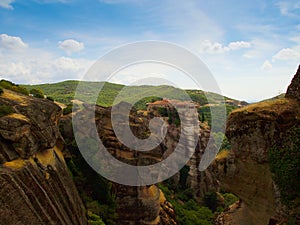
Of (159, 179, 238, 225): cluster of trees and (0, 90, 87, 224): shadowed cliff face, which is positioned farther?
(159, 179, 238, 225): cluster of trees

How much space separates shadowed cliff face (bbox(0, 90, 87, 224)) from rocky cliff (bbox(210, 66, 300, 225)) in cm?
968

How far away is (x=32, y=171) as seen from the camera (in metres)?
15.3

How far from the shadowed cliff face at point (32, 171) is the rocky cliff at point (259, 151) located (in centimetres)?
968

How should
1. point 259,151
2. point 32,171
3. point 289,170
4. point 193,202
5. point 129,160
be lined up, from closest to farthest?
point 289,170 → point 259,151 → point 32,171 → point 129,160 → point 193,202

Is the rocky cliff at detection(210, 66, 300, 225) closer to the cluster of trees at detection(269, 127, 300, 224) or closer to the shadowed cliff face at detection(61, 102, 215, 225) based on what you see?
the cluster of trees at detection(269, 127, 300, 224)

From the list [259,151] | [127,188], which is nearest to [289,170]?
[259,151]

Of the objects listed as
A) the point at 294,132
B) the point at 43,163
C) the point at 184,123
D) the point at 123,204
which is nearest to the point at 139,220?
the point at 123,204

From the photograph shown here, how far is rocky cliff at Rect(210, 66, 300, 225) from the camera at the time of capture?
12.5 meters

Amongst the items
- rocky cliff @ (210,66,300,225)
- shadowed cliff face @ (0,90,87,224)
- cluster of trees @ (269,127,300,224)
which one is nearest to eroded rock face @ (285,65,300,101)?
rocky cliff @ (210,66,300,225)

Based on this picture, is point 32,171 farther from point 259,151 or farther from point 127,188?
point 127,188

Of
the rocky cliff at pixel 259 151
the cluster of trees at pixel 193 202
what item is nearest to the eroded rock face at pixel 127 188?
the cluster of trees at pixel 193 202

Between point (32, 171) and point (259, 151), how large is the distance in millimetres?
11375

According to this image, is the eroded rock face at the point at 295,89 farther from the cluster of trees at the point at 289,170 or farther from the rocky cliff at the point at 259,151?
the cluster of trees at the point at 289,170

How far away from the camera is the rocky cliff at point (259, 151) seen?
12531 millimetres
